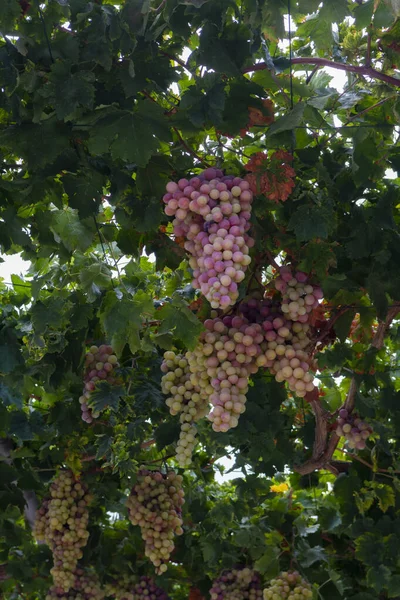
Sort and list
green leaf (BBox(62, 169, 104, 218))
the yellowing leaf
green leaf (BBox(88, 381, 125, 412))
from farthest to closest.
A: the yellowing leaf < green leaf (BBox(88, 381, 125, 412)) < green leaf (BBox(62, 169, 104, 218))

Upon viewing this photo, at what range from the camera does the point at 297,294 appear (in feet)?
7.31

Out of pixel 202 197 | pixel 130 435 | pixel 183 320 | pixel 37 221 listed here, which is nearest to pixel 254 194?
pixel 202 197

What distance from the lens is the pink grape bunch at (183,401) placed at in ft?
8.32

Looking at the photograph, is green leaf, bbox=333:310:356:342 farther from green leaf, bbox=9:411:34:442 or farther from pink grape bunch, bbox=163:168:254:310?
green leaf, bbox=9:411:34:442

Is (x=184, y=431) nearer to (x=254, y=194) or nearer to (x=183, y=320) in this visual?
(x=183, y=320)

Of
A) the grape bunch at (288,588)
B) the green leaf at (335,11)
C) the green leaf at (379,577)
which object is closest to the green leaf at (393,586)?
the green leaf at (379,577)

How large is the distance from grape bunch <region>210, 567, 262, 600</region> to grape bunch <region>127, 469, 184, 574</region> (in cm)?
40

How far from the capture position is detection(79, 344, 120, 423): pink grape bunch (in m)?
2.97

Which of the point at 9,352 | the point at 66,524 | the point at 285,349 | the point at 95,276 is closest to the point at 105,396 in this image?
the point at 9,352

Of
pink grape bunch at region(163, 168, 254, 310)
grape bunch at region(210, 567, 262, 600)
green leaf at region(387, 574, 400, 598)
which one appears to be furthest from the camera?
grape bunch at region(210, 567, 262, 600)

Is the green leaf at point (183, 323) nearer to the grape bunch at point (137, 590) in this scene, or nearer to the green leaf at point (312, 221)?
the green leaf at point (312, 221)

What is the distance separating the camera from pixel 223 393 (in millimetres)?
2143

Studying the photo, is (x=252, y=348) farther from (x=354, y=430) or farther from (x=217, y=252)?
(x=354, y=430)

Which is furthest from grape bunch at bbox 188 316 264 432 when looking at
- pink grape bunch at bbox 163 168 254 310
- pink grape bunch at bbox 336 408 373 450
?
pink grape bunch at bbox 336 408 373 450
